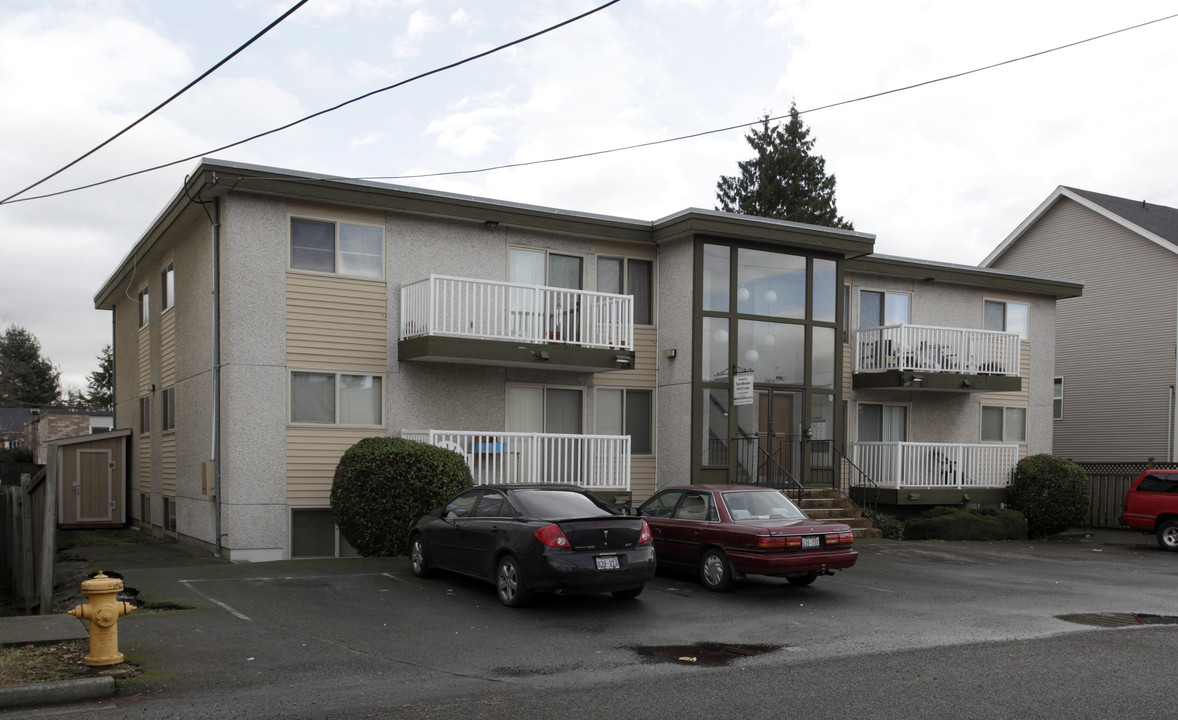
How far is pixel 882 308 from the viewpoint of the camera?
23.3 m

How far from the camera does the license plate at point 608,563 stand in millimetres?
10828

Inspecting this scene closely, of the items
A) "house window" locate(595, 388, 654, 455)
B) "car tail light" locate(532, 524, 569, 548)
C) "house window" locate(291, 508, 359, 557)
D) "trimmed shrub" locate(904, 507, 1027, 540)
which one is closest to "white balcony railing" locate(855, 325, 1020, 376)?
"trimmed shrub" locate(904, 507, 1027, 540)

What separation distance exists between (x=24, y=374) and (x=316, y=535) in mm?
72057

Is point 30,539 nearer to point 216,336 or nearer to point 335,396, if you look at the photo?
point 216,336

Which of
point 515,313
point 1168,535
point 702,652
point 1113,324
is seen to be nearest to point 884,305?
point 1168,535

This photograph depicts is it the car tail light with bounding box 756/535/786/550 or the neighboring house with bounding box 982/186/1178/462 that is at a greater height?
the neighboring house with bounding box 982/186/1178/462

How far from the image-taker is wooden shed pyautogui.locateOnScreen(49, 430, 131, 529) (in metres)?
22.1

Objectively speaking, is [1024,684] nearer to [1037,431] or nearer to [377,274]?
[377,274]

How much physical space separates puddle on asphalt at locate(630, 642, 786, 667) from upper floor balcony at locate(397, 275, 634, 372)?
27.2 feet

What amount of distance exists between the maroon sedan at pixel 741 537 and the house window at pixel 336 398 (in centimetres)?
576

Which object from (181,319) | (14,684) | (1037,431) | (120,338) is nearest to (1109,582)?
(1037,431)

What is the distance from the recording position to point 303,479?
16250mm

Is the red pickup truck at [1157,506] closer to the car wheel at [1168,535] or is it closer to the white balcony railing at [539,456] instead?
the car wheel at [1168,535]

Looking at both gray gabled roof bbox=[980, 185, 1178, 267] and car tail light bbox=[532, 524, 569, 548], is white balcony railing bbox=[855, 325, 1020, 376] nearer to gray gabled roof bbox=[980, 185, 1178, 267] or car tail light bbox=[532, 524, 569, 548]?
gray gabled roof bbox=[980, 185, 1178, 267]
